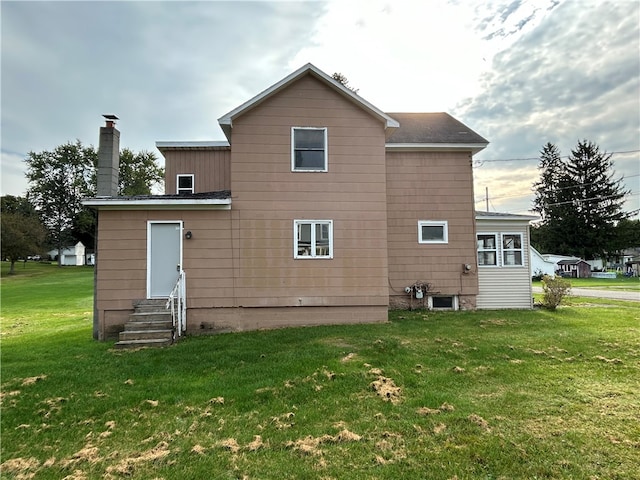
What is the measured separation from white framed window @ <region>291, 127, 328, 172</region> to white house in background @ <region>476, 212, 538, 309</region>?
20.8 feet

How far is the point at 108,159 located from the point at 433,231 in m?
10.5

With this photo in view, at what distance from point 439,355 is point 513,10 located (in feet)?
40.6

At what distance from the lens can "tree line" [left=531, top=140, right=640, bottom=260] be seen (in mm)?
43844

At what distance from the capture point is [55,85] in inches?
496

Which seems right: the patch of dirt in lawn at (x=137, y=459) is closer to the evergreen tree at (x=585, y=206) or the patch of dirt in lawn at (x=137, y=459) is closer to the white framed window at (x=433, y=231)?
the white framed window at (x=433, y=231)

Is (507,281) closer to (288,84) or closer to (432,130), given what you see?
(432,130)

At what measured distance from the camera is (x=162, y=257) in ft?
31.3

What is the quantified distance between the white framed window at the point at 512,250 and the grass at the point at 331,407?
4470 mm

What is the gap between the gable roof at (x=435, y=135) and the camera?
1191 cm

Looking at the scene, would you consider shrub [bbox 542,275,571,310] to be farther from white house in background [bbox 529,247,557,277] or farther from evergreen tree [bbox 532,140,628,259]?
evergreen tree [bbox 532,140,628,259]

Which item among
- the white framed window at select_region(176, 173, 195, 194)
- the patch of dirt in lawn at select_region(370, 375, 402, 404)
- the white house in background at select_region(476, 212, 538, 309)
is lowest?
the patch of dirt in lawn at select_region(370, 375, 402, 404)

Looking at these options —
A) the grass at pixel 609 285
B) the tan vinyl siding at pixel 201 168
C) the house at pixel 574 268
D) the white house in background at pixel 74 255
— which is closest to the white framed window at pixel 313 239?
the tan vinyl siding at pixel 201 168

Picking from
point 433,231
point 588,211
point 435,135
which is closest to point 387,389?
point 433,231

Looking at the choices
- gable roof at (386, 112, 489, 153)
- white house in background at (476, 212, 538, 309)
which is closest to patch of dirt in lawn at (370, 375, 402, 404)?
gable roof at (386, 112, 489, 153)
